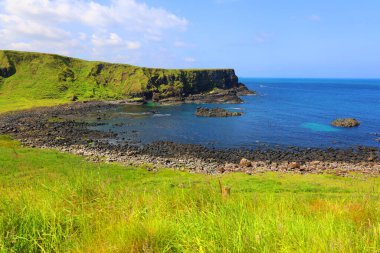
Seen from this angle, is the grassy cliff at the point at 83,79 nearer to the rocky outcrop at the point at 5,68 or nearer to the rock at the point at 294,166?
the rocky outcrop at the point at 5,68

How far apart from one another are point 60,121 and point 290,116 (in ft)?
217

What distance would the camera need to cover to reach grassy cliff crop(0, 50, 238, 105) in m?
114

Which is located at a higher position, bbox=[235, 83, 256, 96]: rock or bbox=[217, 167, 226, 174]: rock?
bbox=[235, 83, 256, 96]: rock

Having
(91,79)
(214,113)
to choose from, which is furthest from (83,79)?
Answer: (214,113)

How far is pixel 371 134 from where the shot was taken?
65.5 meters

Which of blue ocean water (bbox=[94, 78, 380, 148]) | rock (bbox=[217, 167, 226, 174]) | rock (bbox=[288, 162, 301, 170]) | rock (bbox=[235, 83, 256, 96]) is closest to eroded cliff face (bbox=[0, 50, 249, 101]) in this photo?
rock (bbox=[235, 83, 256, 96])

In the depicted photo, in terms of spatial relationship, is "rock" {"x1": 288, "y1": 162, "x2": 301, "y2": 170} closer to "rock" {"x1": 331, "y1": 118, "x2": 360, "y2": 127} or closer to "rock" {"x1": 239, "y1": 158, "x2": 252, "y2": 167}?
"rock" {"x1": 239, "y1": 158, "x2": 252, "y2": 167}

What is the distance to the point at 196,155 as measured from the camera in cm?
4762

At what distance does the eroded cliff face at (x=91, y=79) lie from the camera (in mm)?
116750

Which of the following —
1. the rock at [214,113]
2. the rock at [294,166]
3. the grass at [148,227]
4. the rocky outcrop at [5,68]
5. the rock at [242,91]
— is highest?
the rocky outcrop at [5,68]

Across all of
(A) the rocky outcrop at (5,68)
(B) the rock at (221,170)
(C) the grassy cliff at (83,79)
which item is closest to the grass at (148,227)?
(B) the rock at (221,170)

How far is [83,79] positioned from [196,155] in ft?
329

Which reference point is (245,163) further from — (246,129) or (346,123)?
(346,123)

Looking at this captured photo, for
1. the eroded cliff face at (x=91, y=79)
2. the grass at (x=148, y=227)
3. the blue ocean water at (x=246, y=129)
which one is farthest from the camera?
the eroded cliff face at (x=91, y=79)
